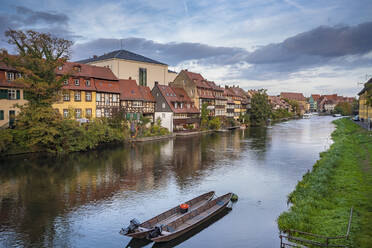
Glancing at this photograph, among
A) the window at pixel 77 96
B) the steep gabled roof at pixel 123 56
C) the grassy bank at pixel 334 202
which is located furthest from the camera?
the steep gabled roof at pixel 123 56

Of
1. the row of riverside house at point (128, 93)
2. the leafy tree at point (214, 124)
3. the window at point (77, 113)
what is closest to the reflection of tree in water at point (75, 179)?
the window at point (77, 113)

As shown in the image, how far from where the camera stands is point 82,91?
40875 mm

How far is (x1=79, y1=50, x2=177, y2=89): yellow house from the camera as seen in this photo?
5662 centimetres

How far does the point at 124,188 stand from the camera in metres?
21.0

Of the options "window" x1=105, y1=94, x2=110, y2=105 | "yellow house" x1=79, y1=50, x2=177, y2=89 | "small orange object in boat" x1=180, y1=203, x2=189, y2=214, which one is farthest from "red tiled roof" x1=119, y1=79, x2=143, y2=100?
"small orange object in boat" x1=180, y1=203, x2=189, y2=214

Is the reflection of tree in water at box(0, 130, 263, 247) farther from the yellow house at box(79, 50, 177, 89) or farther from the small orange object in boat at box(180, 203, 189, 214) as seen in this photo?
the yellow house at box(79, 50, 177, 89)

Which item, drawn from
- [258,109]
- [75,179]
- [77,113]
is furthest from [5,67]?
[258,109]

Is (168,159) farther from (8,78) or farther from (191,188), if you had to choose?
(8,78)

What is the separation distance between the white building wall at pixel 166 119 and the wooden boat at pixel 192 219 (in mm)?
35620

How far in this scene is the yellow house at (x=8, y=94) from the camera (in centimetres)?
3378

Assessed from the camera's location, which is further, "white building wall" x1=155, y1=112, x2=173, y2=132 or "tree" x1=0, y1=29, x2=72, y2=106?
"white building wall" x1=155, y1=112, x2=173, y2=132

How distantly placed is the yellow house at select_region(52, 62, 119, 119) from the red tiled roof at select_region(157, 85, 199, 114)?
35.6 ft

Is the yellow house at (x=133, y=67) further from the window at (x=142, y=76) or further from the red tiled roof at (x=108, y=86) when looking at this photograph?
the red tiled roof at (x=108, y=86)

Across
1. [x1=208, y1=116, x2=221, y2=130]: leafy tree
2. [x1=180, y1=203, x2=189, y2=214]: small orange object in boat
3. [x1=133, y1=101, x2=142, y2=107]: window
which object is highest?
[x1=133, y1=101, x2=142, y2=107]: window
